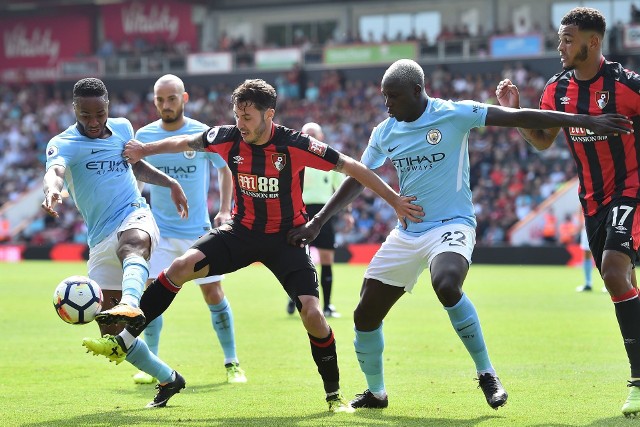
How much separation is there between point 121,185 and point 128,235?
578 millimetres

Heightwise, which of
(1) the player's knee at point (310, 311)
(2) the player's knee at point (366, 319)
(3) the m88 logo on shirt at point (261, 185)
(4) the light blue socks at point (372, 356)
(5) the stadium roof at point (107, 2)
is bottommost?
(4) the light blue socks at point (372, 356)

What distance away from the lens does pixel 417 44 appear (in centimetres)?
3781

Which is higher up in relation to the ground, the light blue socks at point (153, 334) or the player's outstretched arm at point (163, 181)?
the player's outstretched arm at point (163, 181)

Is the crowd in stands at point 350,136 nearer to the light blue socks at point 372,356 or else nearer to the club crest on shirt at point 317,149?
the light blue socks at point 372,356

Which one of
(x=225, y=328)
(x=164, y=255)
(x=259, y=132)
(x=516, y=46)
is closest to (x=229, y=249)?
(x=259, y=132)

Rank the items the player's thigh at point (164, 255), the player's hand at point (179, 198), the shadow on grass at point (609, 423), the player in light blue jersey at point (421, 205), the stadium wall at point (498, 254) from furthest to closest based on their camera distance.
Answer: the stadium wall at point (498, 254)
the player's thigh at point (164, 255)
the player's hand at point (179, 198)
the player in light blue jersey at point (421, 205)
the shadow on grass at point (609, 423)

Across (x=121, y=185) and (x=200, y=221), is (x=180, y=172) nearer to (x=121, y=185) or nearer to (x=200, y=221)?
(x=200, y=221)

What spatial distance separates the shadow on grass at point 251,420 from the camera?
6672 millimetres

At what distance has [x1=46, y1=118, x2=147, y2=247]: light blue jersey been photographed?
791 cm

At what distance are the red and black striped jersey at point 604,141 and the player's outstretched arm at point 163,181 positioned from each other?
10.0 ft

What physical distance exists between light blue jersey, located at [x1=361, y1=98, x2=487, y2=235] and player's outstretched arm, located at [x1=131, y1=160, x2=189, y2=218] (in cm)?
174

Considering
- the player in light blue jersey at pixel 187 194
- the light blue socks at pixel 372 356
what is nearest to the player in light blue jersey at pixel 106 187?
the player in light blue jersey at pixel 187 194

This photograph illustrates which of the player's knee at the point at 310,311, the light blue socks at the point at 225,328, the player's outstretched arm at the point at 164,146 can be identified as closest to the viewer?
the player's knee at the point at 310,311

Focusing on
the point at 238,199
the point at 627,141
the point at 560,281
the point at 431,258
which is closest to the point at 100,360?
the point at 238,199
